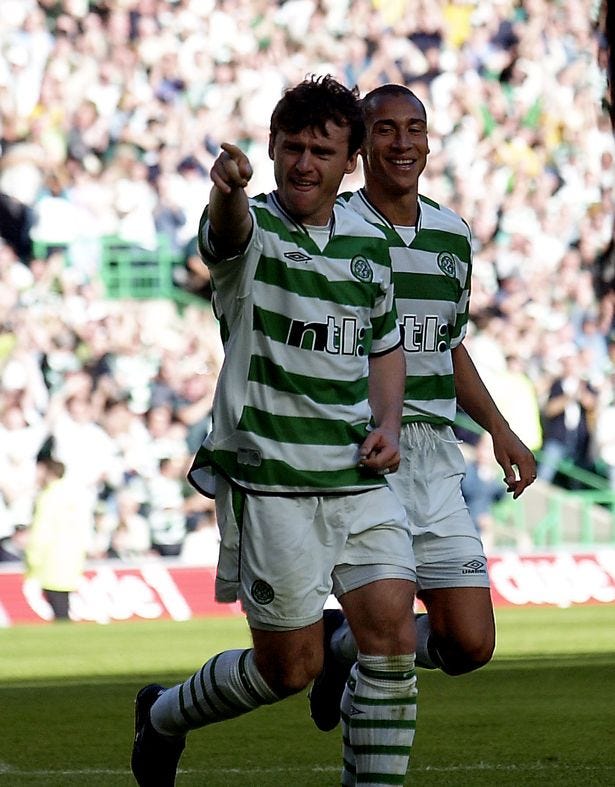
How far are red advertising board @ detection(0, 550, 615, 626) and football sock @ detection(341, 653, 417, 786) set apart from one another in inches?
362

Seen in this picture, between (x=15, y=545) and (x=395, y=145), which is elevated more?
(x=395, y=145)

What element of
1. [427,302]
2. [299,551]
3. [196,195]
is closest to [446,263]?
[427,302]

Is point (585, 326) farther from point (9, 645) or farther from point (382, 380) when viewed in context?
point (382, 380)

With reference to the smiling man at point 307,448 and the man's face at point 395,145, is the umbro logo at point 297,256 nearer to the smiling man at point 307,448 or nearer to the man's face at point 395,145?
the smiling man at point 307,448

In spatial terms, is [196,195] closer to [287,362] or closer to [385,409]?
[385,409]

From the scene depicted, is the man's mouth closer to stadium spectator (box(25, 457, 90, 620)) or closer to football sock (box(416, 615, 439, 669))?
football sock (box(416, 615, 439, 669))

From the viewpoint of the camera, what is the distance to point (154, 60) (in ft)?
48.4

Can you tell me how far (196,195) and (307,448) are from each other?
10778 millimetres

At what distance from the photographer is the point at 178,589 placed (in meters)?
13.3

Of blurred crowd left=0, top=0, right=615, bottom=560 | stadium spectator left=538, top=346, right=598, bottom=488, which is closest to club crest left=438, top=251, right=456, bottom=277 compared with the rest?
blurred crowd left=0, top=0, right=615, bottom=560

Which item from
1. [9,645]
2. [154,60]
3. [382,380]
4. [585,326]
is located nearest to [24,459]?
[9,645]

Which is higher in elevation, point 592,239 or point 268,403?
point 268,403

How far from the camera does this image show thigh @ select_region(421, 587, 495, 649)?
15.4 feet

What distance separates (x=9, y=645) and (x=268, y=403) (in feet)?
25.4
